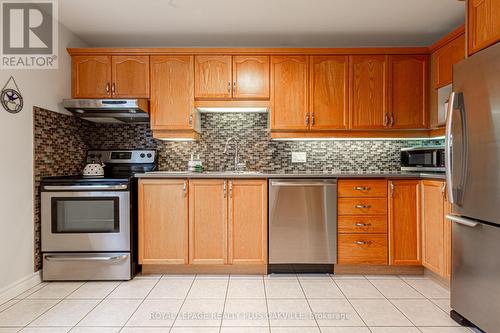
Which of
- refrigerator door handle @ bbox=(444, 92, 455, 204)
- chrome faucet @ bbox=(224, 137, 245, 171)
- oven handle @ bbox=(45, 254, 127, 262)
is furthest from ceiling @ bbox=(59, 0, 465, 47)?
oven handle @ bbox=(45, 254, 127, 262)

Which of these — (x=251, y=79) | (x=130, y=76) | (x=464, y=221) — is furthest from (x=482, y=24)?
(x=130, y=76)

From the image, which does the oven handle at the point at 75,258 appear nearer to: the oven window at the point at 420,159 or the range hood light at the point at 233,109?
the range hood light at the point at 233,109

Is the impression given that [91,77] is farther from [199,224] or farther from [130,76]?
[199,224]

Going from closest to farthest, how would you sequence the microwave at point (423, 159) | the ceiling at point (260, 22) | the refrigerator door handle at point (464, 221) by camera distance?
1. the refrigerator door handle at point (464, 221)
2. the ceiling at point (260, 22)
3. the microwave at point (423, 159)

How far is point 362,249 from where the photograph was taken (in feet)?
8.71

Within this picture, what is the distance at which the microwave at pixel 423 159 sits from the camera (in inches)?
102

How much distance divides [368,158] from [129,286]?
8.76ft

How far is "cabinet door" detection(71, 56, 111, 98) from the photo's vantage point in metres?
2.96

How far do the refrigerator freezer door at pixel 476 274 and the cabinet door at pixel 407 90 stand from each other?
4.54 ft

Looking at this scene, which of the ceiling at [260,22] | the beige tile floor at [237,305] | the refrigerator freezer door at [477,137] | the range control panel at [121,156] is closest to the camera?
the refrigerator freezer door at [477,137]

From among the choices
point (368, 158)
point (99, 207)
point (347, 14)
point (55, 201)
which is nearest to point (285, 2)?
point (347, 14)

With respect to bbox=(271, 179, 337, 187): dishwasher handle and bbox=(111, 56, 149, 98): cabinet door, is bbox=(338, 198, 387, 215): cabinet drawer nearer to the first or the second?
bbox=(271, 179, 337, 187): dishwasher handle

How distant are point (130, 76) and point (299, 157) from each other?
1923 millimetres

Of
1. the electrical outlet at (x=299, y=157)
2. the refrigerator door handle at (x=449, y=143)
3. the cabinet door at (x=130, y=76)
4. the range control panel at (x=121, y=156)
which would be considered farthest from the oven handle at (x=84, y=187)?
the refrigerator door handle at (x=449, y=143)
